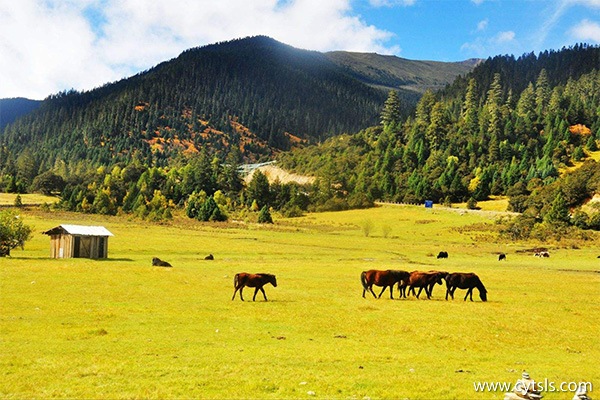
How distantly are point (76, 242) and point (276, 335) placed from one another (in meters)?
42.3

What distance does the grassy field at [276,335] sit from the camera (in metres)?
14.6

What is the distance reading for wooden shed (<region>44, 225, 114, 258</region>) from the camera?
56625 millimetres

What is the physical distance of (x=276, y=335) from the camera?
71.6 feet

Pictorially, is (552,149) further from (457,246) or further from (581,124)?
(457,246)

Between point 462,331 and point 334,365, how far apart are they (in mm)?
8671

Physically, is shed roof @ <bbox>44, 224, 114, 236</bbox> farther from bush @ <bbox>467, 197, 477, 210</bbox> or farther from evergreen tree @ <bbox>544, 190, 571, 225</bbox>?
bush @ <bbox>467, 197, 477, 210</bbox>

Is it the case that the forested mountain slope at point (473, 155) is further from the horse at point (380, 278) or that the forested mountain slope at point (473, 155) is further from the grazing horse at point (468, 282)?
the horse at point (380, 278)

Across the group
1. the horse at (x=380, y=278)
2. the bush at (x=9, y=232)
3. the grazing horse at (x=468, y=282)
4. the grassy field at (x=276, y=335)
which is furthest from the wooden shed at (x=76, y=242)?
the grazing horse at (x=468, y=282)

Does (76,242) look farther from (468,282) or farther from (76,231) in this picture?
(468,282)

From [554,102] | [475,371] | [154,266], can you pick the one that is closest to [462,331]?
[475,371]

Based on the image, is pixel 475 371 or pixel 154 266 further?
pixel 154 266

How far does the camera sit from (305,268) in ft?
170

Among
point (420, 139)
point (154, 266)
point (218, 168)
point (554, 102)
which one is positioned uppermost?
point (554, 102)

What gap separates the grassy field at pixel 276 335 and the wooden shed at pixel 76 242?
5149 millimetres
